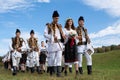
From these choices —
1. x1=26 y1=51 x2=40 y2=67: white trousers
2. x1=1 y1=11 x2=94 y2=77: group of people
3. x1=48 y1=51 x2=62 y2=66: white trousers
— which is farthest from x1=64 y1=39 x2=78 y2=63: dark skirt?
x1=26 y1=51 x2=40 y2=67: white trousers

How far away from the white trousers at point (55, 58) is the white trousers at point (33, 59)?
7145 millimetres

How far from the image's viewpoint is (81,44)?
18328 mm

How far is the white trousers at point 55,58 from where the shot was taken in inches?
672

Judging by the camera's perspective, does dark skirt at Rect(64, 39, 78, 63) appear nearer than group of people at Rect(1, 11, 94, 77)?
No

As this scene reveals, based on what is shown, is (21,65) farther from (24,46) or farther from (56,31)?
(56,31)

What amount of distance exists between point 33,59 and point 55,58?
7807 mm

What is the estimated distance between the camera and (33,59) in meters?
24.9

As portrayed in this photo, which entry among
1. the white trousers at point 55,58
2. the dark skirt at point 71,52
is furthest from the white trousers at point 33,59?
the dark skirt at point 71,52

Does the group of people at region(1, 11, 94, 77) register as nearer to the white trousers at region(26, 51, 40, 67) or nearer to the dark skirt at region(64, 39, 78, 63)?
the dark skirt at region(64, 39, 78, 63)

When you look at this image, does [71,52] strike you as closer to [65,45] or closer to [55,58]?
[65,45]

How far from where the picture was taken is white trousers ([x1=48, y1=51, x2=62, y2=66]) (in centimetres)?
1708

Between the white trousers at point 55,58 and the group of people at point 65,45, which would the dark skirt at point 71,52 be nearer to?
→ the group of people at point 65,45

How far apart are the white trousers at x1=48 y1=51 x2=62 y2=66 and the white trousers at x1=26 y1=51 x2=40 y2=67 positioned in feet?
23.4

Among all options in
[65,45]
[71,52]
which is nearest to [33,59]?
[65,45]
